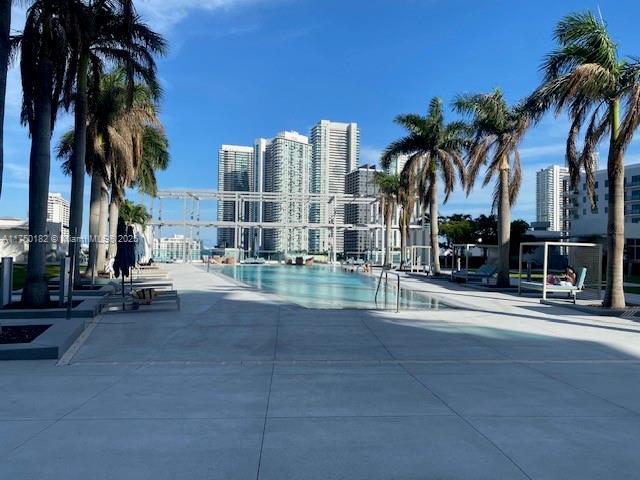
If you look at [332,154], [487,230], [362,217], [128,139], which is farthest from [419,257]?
[332,154]

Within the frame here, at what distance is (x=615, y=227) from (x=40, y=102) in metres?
14.6

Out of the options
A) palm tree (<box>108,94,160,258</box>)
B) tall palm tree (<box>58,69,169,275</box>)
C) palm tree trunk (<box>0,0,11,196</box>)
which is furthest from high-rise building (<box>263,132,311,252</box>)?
palm tree trunk (<box>0,0,11,196</box>)

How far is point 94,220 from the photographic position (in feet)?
70.4

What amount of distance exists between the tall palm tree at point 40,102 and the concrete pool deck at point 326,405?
2.85 m

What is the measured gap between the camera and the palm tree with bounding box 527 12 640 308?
1397 cm

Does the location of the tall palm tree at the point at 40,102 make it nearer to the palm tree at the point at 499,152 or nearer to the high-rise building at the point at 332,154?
the palm tree at the point at 499,152

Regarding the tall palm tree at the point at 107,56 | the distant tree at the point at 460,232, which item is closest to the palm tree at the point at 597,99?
the tall palm tree at the point at 107,56

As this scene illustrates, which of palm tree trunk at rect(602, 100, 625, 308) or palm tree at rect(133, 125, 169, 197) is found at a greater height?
palm tree at rect(133, 125, 169, 197)

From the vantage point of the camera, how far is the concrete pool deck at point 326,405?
4.11 m

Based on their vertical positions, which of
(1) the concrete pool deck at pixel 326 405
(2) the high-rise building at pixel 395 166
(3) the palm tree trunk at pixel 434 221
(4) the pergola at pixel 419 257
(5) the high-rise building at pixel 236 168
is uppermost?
(5) the high-rise building at pixel 236 168

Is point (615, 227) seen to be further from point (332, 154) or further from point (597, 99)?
point (332, 154)

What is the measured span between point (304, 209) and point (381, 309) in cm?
4866

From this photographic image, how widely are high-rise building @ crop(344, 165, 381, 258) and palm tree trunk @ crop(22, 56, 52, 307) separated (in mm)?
49394

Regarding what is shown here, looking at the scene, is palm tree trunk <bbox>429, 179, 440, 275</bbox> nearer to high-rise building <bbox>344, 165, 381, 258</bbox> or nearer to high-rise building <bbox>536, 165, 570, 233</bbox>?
high-rise building <bbox>344, 165, 381, 258</bbox>
